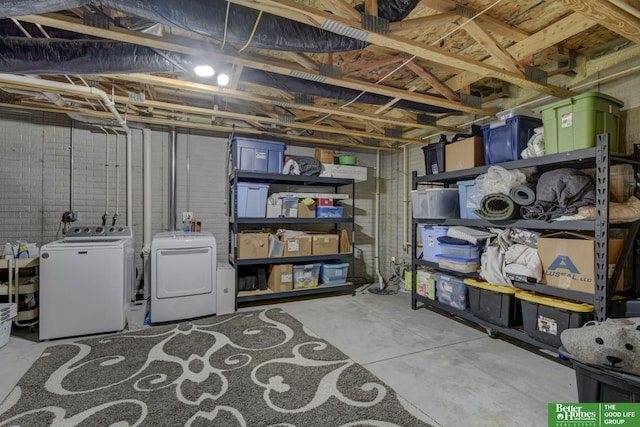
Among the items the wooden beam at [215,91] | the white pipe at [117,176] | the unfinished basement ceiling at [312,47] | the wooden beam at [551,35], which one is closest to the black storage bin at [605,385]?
the unfinished basement ceiling at [312,47]

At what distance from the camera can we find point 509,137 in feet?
9.21

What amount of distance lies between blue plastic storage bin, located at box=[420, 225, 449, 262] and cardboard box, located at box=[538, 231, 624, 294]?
1.07m

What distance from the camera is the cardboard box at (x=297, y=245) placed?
4223 mm

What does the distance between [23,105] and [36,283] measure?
200 centimetres

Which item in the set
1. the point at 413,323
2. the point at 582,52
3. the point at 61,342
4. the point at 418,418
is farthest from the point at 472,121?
the point at 61,342

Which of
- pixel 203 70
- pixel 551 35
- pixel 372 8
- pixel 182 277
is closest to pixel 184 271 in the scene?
pixel 182 277

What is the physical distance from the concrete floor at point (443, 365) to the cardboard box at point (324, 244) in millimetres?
948

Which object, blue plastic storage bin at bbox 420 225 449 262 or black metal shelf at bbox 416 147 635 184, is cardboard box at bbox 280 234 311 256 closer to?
blue plastic storage bin at bbox 420 225 449 262

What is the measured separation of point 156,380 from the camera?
2.24 metres

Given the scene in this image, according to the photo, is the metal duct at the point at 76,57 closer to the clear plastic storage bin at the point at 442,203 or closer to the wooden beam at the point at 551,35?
the wooden beam at the point at 551,35

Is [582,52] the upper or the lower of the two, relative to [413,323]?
upper

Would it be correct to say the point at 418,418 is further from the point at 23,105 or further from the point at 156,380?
the point at 23,105

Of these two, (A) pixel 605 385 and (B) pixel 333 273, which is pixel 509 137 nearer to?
(A) pixel 605 385

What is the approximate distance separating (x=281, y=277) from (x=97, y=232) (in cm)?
227
